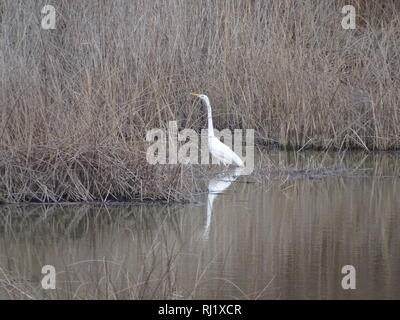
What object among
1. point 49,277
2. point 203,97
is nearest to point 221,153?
point 203,97

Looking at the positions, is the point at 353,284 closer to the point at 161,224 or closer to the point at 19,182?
the point at 161,224

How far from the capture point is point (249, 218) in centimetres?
785

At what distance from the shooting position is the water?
571 cm

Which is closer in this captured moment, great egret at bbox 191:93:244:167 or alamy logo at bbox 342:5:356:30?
great egret at bbox 191:93:244:167

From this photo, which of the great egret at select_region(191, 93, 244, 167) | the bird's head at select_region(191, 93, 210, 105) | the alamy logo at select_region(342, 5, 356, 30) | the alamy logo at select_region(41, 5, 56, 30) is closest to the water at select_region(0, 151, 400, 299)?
the great egret at select_region(191, 93, 244, 167)

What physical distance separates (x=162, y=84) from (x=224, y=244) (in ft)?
11.1

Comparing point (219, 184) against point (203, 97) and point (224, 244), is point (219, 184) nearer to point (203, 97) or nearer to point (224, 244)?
point (203, 97)

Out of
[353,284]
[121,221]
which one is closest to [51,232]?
[121,221]

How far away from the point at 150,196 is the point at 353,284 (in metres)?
2.60

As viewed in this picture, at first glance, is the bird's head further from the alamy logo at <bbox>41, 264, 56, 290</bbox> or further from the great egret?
the alamy logo at <bbox>41, 264, 56, 290</bbox>

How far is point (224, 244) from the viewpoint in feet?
23.0

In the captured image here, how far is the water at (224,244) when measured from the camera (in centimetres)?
571

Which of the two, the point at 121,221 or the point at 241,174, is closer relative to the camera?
the point at 121,221

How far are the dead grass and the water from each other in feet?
1.13
